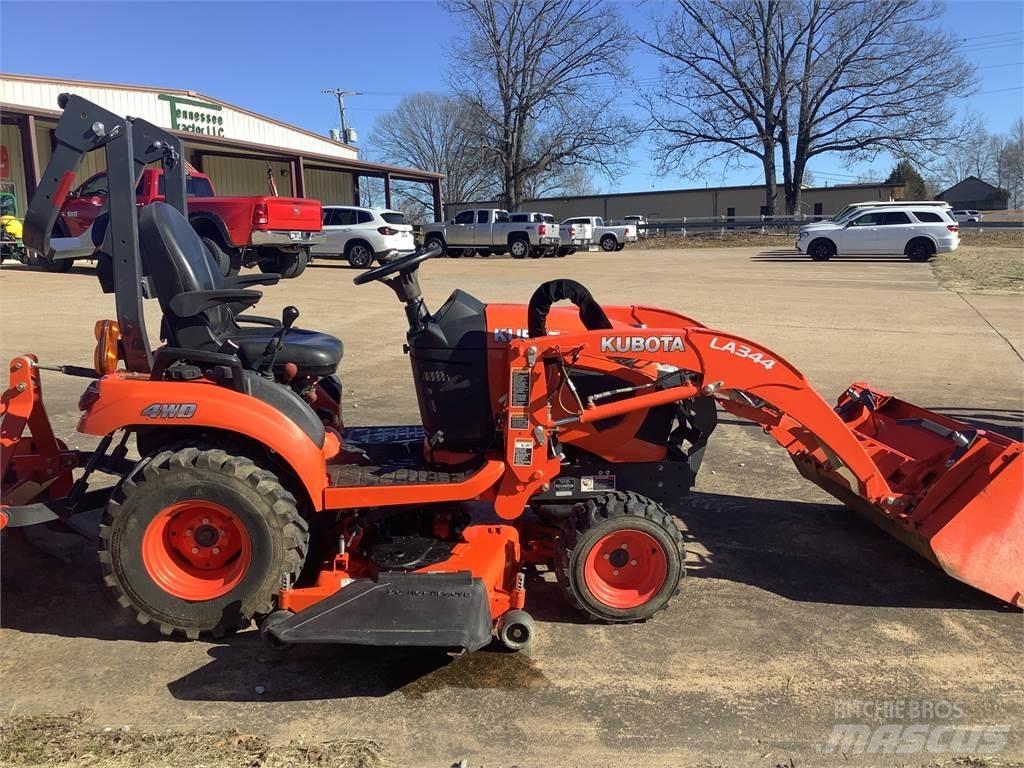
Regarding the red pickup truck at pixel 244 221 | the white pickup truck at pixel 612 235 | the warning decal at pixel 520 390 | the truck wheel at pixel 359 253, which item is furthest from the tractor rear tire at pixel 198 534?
the white pickup truck at pixel 612 235

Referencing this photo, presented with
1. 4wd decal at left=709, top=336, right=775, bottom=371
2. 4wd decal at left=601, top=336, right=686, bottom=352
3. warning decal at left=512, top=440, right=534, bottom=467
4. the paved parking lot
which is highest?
4wd decal at left=601, top=336, right=686, bottom=352

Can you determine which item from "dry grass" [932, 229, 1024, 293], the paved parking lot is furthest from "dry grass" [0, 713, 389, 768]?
"dry grass" [932, 229, 1024, 293]

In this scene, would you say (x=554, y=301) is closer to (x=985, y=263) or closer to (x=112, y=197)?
(x=112, y=197)

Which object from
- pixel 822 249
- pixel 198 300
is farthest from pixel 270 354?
pixel 822 249

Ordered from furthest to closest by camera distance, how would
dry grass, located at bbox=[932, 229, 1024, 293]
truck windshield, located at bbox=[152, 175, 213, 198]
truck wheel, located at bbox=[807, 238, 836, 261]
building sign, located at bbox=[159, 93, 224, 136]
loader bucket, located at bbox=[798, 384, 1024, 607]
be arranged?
1. building sign, located at bbox=[159, 93, 224, 136]
2. truck wheel, located at bbox=[807, 238, 836, 261]
3. dry grass, located at bbox=[932, 229, 1024, 293]
4. truck windshield, located at bbox=[152, 175, 213, 198]
5. loader bucket, located at bbox=[798, 384, 1024, 607]

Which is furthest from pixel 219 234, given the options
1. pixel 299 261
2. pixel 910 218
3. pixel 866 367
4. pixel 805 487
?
pixel 910 218

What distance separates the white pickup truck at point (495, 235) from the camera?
2892 cm

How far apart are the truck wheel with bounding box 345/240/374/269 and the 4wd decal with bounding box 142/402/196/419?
19.2 meters

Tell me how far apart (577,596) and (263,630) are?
130 centimetres

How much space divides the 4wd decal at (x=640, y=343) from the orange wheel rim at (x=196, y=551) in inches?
66.5

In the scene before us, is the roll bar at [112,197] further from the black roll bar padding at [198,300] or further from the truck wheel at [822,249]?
the truck wheel at [822,249]

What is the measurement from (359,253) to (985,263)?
18.6 m

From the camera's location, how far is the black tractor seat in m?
3.46

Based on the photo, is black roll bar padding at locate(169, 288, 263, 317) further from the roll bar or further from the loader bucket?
the loader bucket
